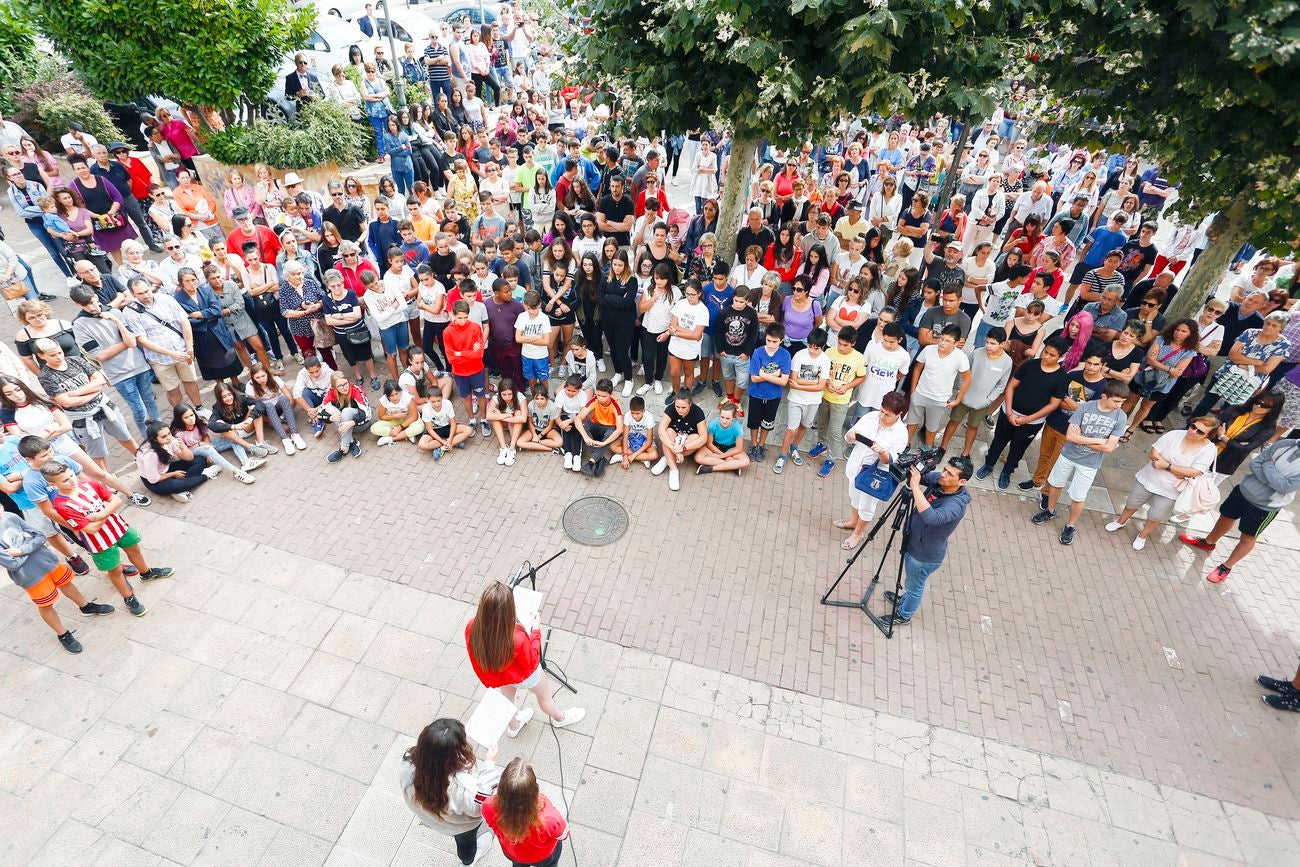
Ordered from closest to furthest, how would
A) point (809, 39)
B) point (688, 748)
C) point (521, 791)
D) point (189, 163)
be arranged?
point (521, 791) → point (688, 748) → point (809, 39) → point (189, 163)

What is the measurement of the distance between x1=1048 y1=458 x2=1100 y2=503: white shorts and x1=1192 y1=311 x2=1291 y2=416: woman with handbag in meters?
2.30

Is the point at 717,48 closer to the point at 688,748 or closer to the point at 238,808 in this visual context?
the point at 688,748

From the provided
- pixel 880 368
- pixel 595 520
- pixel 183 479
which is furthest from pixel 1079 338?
pixel 183 479

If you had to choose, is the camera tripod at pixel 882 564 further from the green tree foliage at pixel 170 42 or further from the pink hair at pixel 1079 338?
the green tree foliage at pixel 170 42

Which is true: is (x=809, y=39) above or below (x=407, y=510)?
above

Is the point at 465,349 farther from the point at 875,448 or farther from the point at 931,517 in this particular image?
the point at 931,517

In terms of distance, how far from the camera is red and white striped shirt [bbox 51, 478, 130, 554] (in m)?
5.44

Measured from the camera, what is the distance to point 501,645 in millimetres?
4191

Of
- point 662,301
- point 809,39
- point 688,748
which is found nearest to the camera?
point 688,748

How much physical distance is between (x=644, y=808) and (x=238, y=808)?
9.51 ft

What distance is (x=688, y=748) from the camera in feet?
17.0

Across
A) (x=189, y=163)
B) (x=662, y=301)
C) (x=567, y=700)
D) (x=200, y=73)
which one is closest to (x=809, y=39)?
(x=662, y=301)

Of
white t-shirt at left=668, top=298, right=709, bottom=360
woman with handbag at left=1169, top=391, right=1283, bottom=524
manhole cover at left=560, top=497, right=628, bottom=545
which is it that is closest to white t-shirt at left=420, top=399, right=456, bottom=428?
manhole cover at left=560, top=497, right=628, bottom=545

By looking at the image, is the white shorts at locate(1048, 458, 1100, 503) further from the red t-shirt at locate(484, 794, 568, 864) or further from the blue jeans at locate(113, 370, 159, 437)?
the blue jeans at locate(113, 370, 159, 437)
